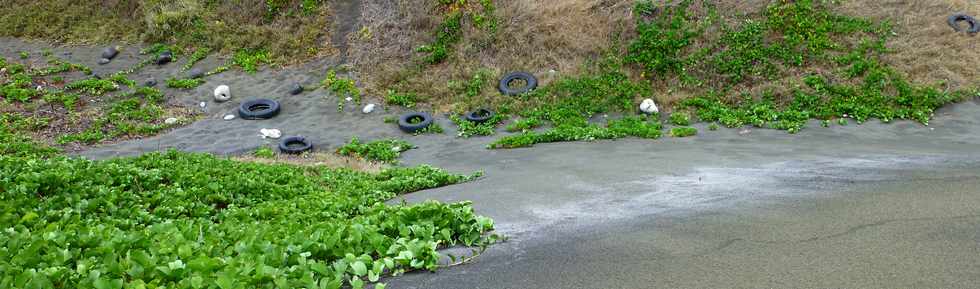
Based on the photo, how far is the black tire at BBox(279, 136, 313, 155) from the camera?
12102 mm

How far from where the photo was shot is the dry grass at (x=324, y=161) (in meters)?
10.4

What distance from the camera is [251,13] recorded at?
62.8 feet

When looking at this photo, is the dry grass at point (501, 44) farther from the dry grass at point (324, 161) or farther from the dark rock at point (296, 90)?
the dry grass at point (324, 161)

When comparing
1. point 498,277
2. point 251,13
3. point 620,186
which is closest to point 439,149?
point 620,186

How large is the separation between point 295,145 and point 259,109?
9.69ft

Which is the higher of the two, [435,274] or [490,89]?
[490,89]

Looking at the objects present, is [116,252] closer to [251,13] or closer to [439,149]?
[439,149]

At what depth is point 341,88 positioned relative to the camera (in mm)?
15562

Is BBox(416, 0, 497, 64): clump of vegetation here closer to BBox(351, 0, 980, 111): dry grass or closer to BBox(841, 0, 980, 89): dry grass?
BBox(351, 0, 980, 111): dry grass

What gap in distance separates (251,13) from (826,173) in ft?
53.7

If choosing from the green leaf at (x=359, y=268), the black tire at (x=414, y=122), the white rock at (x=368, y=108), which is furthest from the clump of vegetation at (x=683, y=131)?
the green leaf at (x=359, y=268)

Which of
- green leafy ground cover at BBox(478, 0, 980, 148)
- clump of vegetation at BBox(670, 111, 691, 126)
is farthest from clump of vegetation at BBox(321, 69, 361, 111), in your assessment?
clump of vegetation at BBox(670, 111, 691, 126)

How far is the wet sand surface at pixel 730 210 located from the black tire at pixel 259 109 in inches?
184

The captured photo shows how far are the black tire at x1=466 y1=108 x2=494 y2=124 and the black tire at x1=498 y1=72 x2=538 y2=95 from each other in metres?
0.87
